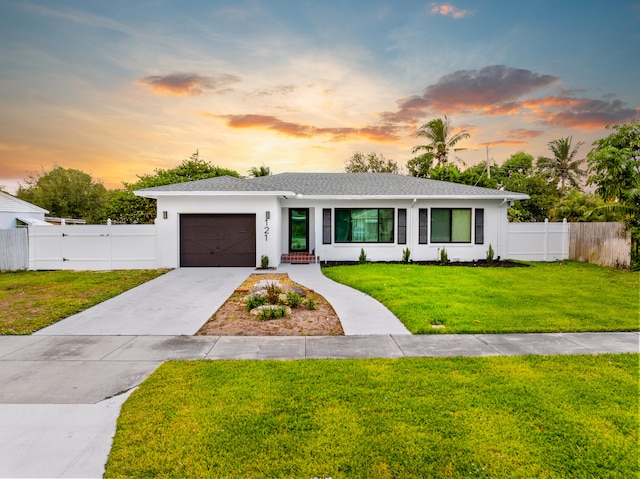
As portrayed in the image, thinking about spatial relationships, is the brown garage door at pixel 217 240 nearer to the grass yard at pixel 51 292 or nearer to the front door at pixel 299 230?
the grass yard at pixel 51 292

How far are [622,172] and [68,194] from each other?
47380 mm

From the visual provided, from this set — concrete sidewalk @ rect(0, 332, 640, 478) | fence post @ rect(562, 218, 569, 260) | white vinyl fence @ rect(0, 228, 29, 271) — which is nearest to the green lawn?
concrete sidewalk @ rect(0, 332, 640, 478)

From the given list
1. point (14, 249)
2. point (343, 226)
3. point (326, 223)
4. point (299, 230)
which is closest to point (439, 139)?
point (343, 226)

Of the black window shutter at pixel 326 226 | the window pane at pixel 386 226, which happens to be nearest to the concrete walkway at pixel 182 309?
the black window shutter at pixel 326 226

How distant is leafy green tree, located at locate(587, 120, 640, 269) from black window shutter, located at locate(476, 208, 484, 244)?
470cm

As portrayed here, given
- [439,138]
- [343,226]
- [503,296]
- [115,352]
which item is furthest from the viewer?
[439,138]

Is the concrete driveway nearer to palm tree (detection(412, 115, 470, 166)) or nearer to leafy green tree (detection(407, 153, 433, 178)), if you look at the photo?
leafy green tree (detection(407, 153, 433, 178))

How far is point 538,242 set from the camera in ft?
50.4

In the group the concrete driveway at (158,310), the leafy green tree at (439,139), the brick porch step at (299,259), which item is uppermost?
the leafy green tree at (439,139)

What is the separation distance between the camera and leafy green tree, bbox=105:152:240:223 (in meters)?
22.5

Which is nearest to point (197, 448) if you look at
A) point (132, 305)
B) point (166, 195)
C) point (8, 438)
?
point (8, 438)

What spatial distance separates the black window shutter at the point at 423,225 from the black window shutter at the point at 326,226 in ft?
13.3

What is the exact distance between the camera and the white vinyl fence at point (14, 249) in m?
12.9

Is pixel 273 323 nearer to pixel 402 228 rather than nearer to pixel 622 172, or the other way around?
pixel 402 228
